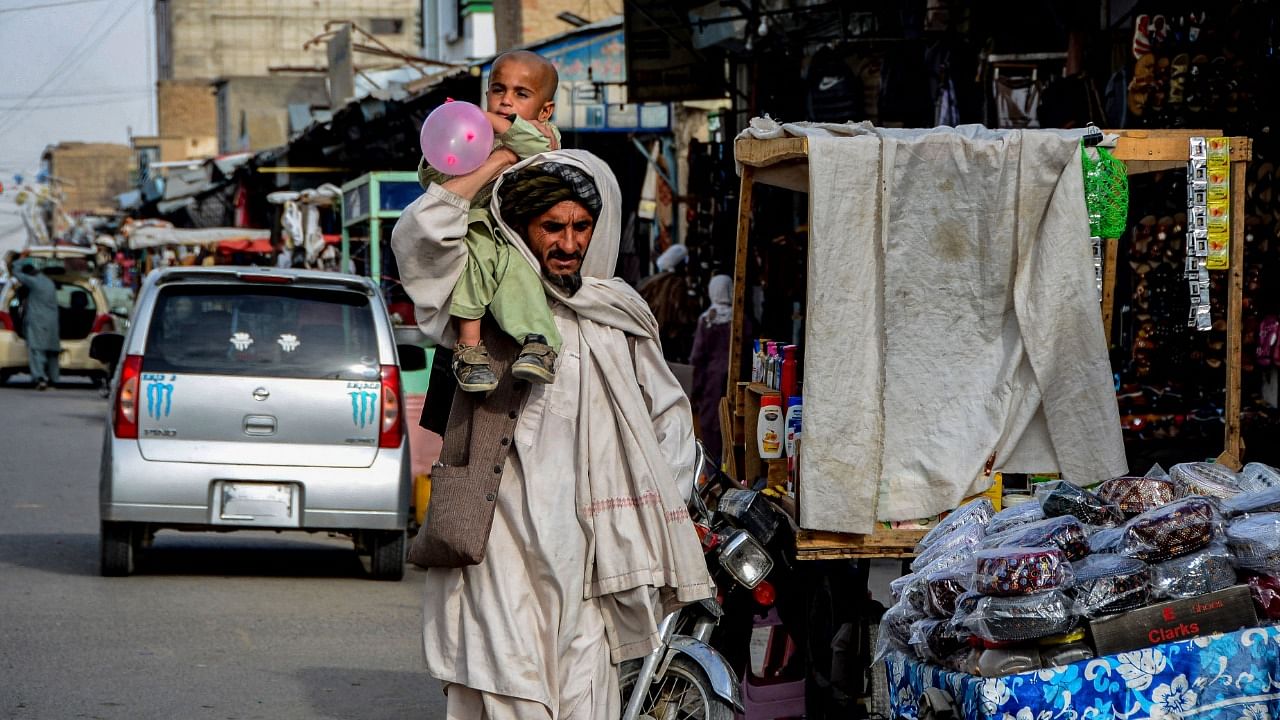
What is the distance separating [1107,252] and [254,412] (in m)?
5.00

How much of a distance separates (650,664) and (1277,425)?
4.48m

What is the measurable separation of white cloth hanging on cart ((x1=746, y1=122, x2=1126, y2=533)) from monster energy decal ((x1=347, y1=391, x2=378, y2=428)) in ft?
13.7

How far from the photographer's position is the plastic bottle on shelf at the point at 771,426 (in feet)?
20.6

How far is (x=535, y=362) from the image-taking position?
3980 mm

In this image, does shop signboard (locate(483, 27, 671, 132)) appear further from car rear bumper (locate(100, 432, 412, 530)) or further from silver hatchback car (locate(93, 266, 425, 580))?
car rear bumper (locate(100, 432, 412, 530))

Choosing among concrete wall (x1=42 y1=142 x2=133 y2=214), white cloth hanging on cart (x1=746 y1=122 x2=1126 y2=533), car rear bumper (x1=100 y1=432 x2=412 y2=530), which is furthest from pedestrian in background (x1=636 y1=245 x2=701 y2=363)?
concrete wall (x1=42 y1=142 x2=133 y2=214)

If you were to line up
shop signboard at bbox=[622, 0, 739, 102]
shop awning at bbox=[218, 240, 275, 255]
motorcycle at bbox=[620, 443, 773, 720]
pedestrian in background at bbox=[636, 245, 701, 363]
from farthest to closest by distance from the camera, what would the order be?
shop awning at bbox=[218, 240, 275, 255] < shop signboard at bbox=[622, 0, 739, 102] < pedestrian in background at bbox=[636, 245, 701, 363] < motorcycle at bbox=[620, 443, 773, 720]

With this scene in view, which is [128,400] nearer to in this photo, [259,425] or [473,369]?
[259,425]

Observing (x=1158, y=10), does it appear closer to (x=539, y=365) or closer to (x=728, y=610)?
(x=728, y=610)

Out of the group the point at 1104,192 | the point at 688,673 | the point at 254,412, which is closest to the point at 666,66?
the point at 254,412

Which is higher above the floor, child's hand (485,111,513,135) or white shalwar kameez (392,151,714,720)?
child's hand (485,111,513,135)

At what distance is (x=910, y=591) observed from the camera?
4.73 meters

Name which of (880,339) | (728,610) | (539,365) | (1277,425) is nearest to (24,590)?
(728,610)

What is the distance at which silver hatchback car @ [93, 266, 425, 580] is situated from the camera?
9047mm
